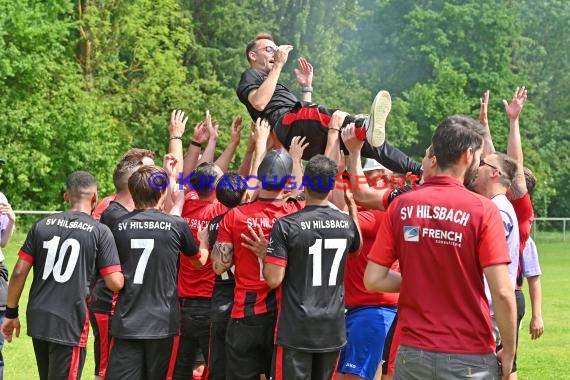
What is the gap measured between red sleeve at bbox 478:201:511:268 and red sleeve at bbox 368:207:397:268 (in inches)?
22.2

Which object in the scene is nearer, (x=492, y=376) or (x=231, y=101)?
(x=492, y=376)

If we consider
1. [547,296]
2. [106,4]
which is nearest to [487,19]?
[106,4]

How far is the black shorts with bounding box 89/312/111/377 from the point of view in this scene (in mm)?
7840

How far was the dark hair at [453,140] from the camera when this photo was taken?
519cm

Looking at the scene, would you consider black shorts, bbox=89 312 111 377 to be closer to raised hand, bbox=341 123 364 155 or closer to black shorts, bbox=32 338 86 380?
black shorts, bbox=32 338 86 380

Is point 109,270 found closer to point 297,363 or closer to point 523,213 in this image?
point 297,363

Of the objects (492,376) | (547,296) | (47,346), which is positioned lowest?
(547,296)

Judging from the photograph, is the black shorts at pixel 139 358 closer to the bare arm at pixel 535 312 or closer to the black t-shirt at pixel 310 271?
the black t-shirt at pixel 310 271

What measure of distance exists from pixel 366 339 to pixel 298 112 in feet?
7.43

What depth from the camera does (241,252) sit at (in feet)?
23.0

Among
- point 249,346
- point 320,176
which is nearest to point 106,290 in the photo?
point 249,346

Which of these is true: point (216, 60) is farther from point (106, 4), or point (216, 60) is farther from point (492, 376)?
point (492, 376)

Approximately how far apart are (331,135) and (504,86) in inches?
1839

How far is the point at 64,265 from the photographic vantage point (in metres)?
7.16
